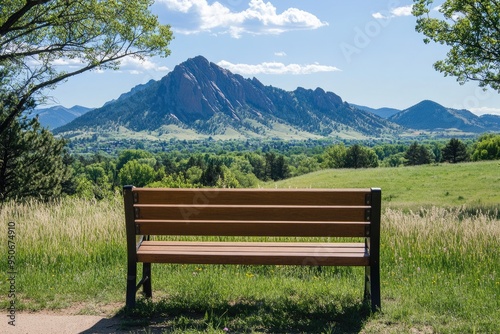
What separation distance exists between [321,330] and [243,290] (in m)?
1.16

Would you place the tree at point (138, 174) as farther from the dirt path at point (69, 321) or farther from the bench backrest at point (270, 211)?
the bench backrest at point (270, 211)

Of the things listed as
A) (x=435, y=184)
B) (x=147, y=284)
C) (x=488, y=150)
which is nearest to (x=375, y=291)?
(x=147, y=284)

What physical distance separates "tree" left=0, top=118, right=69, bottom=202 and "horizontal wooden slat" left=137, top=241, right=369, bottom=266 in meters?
19.1

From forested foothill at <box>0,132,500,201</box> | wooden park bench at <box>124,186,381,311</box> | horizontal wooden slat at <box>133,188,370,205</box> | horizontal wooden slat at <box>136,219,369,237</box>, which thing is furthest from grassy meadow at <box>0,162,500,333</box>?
forested foothill at <box>0,132,500,201</box>

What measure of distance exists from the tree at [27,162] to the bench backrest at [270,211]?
1935cm

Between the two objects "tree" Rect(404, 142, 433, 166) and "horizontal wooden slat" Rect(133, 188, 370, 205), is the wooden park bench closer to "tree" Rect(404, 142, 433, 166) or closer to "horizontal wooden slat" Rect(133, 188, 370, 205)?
"horizontal wooden slat" Rect(133, 188, 370, 205)

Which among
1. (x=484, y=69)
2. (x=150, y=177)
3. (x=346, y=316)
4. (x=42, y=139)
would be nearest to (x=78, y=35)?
(x=42, y=139)

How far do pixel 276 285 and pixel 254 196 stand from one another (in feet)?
4.14

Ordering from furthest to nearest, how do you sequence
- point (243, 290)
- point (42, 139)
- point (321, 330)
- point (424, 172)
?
point (424, 172) < point (42, 139) < point (243, 290) < point (321, 330)

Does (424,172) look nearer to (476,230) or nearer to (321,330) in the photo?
(476,230)

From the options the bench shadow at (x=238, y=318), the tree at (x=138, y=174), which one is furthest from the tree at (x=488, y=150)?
the bench shadow at (x=238, y=318)

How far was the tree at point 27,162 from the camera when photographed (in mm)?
23389

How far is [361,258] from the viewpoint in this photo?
4.68 meters

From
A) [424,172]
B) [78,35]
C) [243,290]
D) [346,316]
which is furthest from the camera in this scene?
[424,172]
